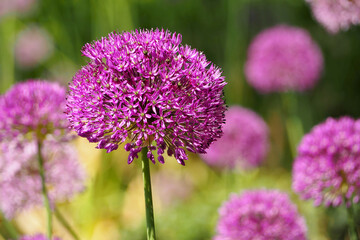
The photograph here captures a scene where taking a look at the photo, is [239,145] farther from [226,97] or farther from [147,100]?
[147,100]

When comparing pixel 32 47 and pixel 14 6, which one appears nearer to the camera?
pixel 14 6

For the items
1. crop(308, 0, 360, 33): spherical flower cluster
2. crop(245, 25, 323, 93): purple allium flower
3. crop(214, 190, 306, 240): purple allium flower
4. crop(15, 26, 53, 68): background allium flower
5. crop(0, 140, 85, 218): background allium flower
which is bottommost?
crop(214, 190, 306, 240): purple allium flower

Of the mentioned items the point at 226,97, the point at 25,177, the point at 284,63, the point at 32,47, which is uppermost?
the point at 32,47

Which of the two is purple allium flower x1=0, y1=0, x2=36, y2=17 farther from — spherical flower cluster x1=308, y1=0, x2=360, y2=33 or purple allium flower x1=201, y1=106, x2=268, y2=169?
spherical flower cluster x1=308, y1=0, x2=360, y2=33

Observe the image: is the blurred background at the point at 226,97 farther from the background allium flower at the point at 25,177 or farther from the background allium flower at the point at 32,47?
the background allium flower at the point at 25,177

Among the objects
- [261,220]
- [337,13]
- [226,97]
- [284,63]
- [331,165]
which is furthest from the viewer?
[226,97]

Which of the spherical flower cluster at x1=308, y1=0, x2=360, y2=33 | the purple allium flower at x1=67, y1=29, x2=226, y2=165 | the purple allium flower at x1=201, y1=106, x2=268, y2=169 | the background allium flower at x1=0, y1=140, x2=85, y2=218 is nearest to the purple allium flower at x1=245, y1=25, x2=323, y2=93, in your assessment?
the purple allium flower at x1=201, y1=106, x2=268, y2=169

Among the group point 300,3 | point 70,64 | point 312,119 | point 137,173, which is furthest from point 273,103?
point 70,64

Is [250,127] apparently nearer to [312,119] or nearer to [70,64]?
[312,119]

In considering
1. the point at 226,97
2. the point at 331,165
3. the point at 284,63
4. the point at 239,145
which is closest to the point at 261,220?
the point at 331,165
